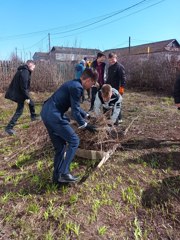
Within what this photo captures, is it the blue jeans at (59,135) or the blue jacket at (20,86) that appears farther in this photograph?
the blue jacket at (20,86)

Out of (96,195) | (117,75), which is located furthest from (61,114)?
(117,75)

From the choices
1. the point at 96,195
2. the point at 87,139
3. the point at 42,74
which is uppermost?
the point at 42,74

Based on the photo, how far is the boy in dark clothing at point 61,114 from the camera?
3.18 meters

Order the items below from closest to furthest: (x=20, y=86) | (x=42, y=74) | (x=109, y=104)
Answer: (x=109, y=104), (x=20, y=86), (x=42, y=74)

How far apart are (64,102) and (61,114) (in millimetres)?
164

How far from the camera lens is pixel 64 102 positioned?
128 inches

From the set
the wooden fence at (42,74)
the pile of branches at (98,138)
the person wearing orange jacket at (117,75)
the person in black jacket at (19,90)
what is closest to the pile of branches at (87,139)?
the pile of branches at (98,138)

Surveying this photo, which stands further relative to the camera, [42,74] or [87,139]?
[42,74]

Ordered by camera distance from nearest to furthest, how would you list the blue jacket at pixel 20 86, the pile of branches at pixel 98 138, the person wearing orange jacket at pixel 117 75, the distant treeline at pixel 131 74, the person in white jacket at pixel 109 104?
the pile of branches at pixel 98 138
the person in white jacket at pixel 109 104
the blue jacket at pixel 20 86
the person wearing orange jacket at pixel 117 75
the distant treeline at pixel 131 74

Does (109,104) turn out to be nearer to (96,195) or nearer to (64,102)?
(64,102)

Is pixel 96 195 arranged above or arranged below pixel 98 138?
below

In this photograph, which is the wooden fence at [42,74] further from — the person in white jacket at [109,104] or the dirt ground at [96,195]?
the person in white jacket at [109,104]

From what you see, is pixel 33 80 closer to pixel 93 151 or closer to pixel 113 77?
pixel 113 77

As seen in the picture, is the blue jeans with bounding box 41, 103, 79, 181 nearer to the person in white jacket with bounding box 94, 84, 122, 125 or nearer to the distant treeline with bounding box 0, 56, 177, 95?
the person in white jacket with bounding box 94, 84, 122, 125
